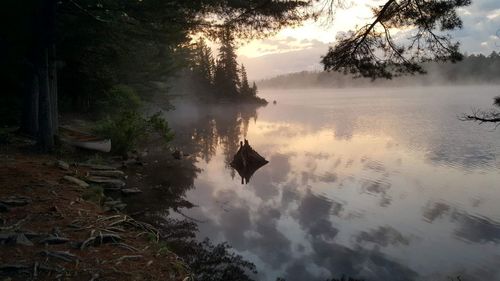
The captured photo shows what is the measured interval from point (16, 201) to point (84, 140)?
33.9 ft

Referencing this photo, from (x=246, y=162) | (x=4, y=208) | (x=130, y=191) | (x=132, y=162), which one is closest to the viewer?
(x=4, y=208)

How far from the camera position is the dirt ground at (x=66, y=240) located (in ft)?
19.2

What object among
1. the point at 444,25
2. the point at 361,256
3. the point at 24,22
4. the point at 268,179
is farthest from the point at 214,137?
the point at 444,25

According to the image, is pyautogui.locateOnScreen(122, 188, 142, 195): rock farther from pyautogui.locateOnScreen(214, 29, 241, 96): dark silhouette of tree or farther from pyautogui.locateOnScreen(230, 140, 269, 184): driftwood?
pyautogui.locateOnScreen(214, 29, 241, 96): dark silhouette of tree

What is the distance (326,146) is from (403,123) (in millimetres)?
17976

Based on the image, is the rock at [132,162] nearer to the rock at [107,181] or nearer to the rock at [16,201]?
the rock at [107,181]

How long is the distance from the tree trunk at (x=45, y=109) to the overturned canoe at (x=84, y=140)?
111 inches

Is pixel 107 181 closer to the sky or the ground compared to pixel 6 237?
closer to the ground

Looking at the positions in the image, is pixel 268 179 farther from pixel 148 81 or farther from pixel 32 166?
pixel 148 81

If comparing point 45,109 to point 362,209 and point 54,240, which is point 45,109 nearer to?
point 54,240

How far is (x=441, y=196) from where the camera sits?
16.9 m

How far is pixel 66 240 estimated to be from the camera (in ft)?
22.4

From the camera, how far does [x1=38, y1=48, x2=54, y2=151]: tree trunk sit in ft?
44.3

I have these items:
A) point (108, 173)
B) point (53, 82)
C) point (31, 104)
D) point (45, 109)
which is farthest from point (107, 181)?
point (31, 104)
